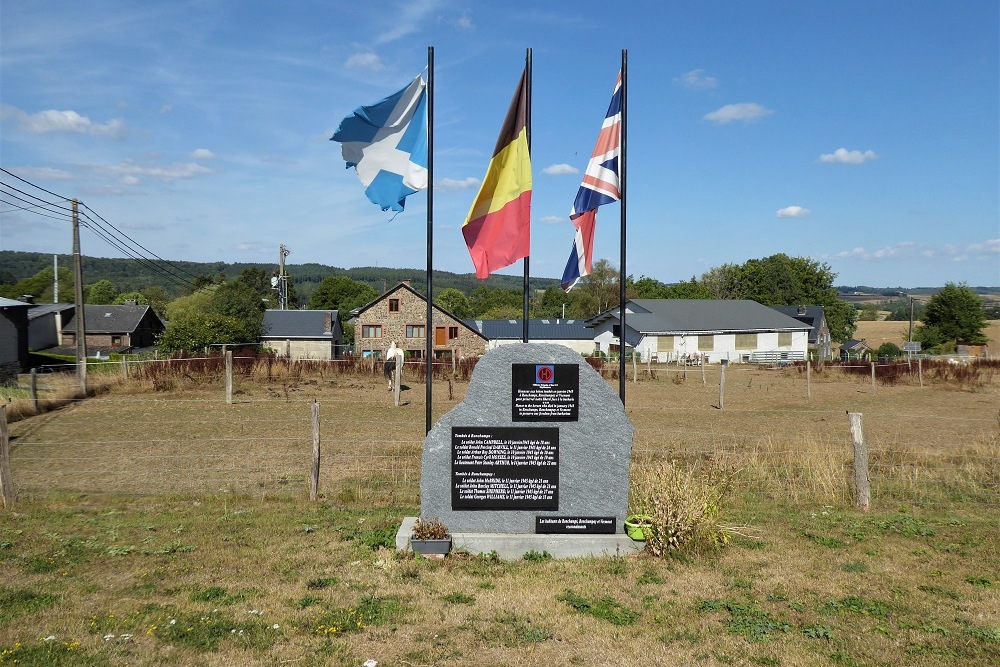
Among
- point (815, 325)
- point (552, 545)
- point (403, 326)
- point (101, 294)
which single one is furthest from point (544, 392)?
point (101, 294)

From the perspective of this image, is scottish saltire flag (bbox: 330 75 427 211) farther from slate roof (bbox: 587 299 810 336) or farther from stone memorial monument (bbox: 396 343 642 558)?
slate roof (bbox: 587 299 810 336)

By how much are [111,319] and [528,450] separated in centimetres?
7045

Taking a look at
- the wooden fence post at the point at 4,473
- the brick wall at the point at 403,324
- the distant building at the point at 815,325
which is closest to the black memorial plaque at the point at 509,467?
the wooden fence post at the point at 4,473

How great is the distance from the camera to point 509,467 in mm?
8891

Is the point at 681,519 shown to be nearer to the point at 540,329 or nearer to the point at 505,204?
the point at 505,204

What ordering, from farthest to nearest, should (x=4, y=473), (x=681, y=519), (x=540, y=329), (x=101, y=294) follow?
(x=101, y=294) < (x=540, y=329) < (x=4, y=473) < (x=681, y=519)

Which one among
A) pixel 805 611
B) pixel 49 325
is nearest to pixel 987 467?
pixel 805 611

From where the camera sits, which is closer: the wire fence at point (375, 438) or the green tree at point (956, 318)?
the wire fence at point (375, 438)

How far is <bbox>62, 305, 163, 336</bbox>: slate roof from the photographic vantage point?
2699 inches

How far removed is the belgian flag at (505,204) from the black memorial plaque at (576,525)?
307 cm

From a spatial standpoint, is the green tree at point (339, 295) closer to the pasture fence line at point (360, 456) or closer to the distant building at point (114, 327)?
the distant building at point (114, 327)

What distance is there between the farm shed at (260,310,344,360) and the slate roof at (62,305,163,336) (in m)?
13.2

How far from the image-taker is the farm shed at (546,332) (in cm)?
6694

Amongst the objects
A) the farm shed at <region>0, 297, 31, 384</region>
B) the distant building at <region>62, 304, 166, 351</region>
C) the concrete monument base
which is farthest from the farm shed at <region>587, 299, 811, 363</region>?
the concrete monument base
